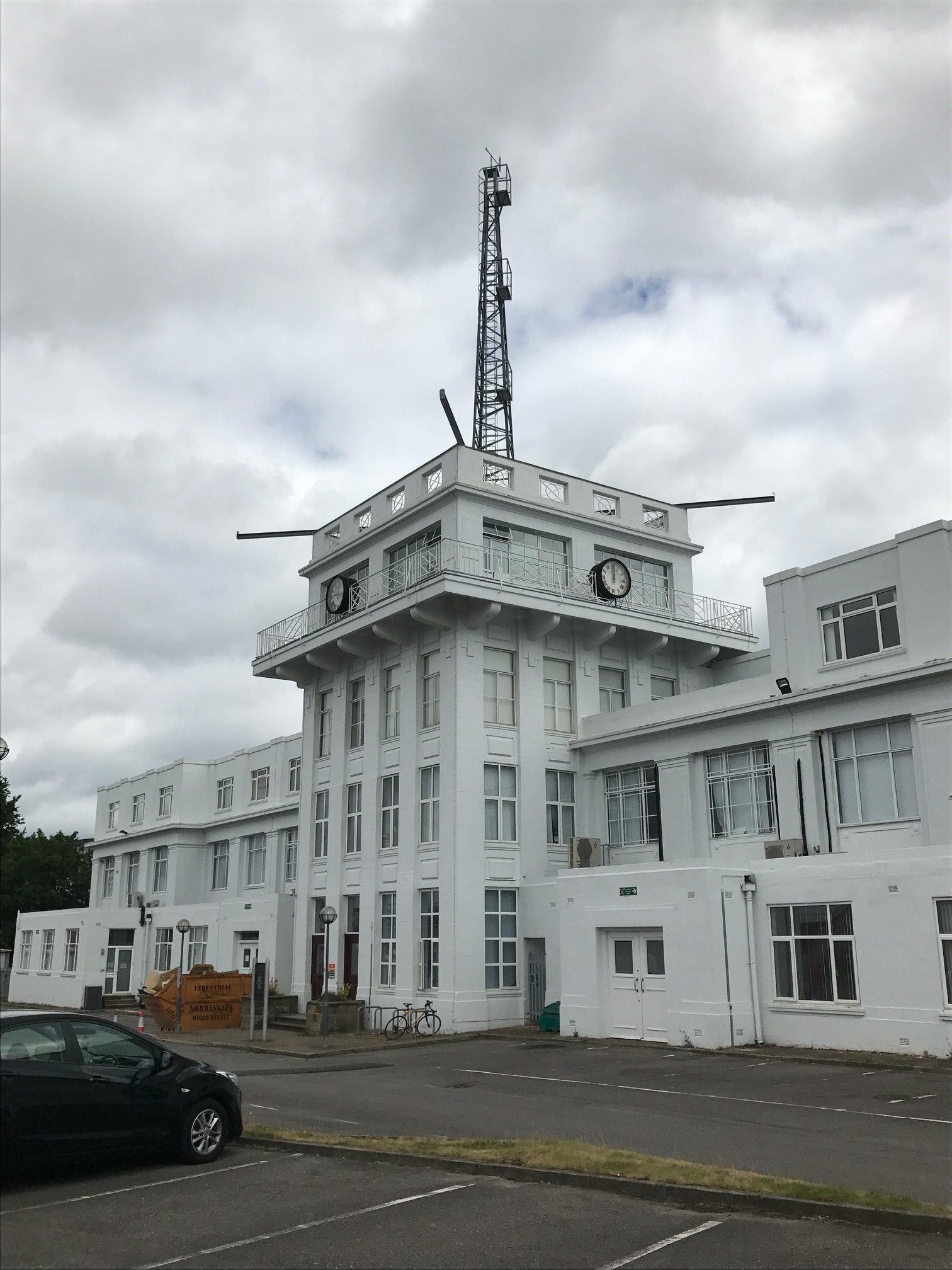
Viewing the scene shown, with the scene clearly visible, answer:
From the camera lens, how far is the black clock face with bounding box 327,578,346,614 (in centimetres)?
3531

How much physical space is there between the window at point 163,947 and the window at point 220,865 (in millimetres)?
5150

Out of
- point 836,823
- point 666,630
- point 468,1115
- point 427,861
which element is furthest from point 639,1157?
point 666,630

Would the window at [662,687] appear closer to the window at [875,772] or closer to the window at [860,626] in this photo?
the window at [860,626]

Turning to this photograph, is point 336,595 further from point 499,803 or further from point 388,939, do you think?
point 388,939

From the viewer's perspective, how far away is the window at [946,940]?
19.0 meters

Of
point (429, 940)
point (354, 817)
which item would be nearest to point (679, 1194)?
point (429, 940)

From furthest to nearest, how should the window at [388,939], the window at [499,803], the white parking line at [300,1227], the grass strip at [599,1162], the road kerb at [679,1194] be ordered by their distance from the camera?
the window at [388,939] < the window at [499,803] < the grass strip at [599,1162] < the road kerb at [679,1194] < the white parking line at [300,1227]

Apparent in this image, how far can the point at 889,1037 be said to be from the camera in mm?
19609

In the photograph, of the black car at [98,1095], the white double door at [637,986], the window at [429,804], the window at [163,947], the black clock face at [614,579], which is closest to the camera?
the black car at [98,1095]

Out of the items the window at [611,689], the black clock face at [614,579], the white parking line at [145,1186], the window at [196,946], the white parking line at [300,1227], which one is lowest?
the white parking line at [300,1227]

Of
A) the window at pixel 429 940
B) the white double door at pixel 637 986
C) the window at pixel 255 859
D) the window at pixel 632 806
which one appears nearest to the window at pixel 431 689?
the window at pixel 429 940

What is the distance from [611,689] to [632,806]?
4478 millimetres

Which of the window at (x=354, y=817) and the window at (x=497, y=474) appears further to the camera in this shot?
the window at (x=354, y=817)

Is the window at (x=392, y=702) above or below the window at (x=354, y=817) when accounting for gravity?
above
